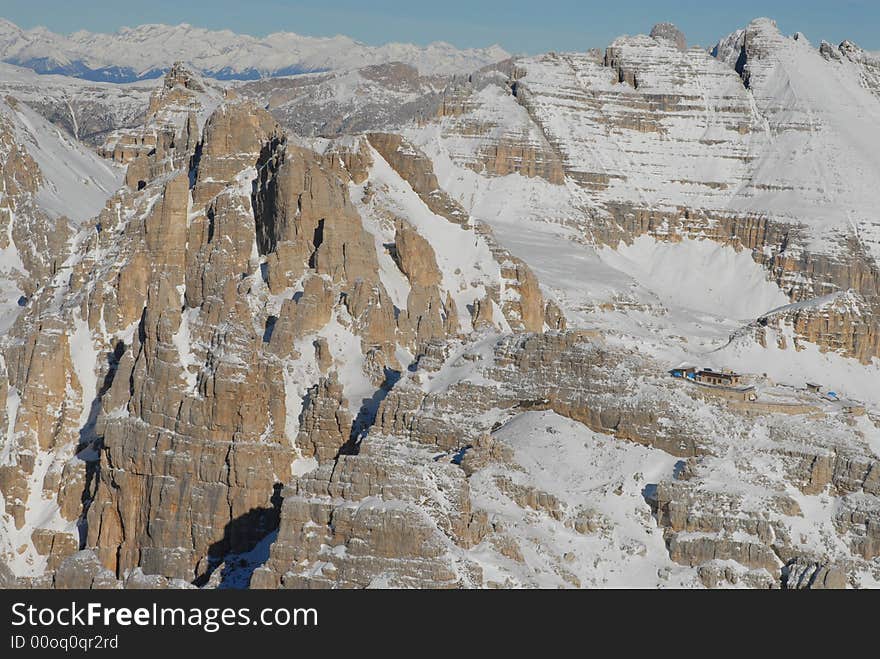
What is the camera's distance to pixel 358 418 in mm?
141625

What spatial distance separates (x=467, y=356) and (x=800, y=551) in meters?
31.2

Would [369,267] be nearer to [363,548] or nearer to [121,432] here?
[121,432]

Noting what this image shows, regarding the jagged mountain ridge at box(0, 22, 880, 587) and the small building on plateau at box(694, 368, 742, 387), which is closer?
the jagged mountain ridge at box(0, 22, 880, 587)

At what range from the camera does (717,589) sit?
115 metres

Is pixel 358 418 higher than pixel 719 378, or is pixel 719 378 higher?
pixel 719 378

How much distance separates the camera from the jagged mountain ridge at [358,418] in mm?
118562

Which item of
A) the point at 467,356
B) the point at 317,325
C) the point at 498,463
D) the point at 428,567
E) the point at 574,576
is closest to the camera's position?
the point at 428,567

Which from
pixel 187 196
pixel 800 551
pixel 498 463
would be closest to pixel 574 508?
pixel 498 463

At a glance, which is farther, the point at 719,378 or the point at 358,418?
the point at 719,378

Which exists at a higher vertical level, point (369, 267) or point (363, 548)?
point (369, 267)

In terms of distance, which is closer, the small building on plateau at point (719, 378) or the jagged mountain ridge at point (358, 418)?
the jagged mountain ridge at point (358, 418)

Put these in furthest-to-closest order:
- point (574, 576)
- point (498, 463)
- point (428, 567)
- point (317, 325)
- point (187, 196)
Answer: point (187, 196), point (317, 325), point (498, 463), point (574, 576), point (428, 567)

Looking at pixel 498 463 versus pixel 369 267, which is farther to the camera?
pixel 369 267

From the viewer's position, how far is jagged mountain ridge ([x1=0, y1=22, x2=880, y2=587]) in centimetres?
11856
